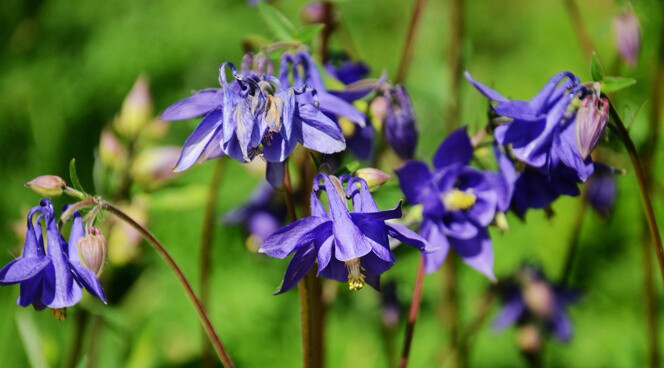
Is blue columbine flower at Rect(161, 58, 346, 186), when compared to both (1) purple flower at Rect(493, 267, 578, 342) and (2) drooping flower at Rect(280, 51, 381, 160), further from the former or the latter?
(1) purple flower at Rect(493, 267, 578, 342)

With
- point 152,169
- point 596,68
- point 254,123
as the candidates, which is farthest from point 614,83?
point 152,169

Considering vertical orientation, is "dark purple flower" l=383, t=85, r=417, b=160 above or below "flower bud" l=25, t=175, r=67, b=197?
below

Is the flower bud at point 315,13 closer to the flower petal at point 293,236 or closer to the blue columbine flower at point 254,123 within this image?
the blue columbine flower at point 254,123

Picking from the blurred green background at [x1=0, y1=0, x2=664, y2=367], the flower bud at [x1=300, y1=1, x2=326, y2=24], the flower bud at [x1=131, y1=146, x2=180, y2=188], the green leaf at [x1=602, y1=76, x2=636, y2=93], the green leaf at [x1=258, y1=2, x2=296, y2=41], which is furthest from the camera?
the blurred green background at [x1=0, y1=0, x2=664, y2=367]

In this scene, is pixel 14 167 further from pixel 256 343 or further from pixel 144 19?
pixel 256 343

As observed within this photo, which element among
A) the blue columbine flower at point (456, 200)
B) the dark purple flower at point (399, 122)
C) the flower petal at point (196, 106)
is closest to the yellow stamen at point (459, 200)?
the blue columbine flower at point (456, 200)

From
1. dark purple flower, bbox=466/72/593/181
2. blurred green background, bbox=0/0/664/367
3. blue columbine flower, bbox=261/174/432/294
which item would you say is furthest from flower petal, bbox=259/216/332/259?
blurred green background, bbox=0/0/664/367

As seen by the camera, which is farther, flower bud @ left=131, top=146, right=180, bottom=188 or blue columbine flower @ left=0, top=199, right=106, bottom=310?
flower bud @ left=131, top=146, right=180, bottom=188

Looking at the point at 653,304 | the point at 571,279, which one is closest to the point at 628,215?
the point at 571,279
